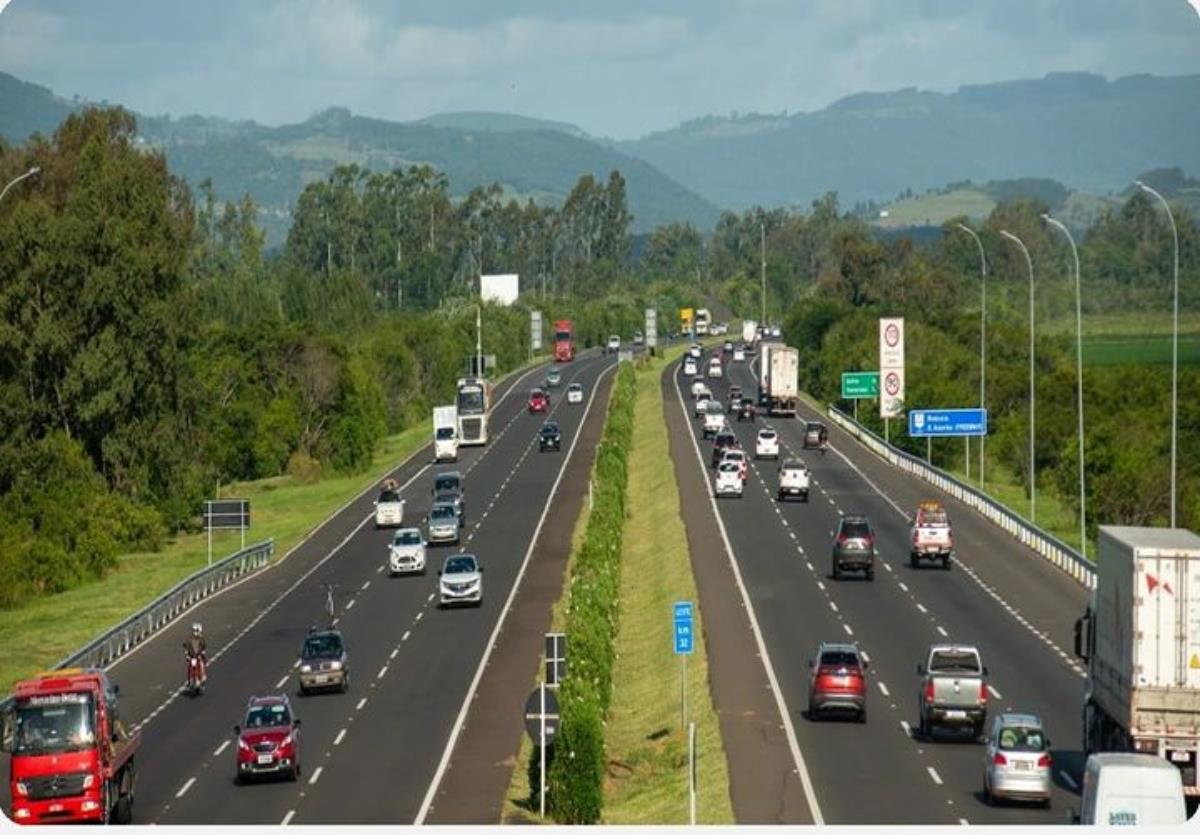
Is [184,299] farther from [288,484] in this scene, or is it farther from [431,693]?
[431,693]

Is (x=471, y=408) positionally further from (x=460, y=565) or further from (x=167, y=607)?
(x=167, y=607)

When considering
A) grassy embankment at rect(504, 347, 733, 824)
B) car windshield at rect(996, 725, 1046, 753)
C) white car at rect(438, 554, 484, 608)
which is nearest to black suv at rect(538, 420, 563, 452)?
grassy embankment at rect(504, 347, 733, 824)

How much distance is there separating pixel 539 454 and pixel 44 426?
37.3 meters

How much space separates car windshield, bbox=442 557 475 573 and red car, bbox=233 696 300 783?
28.9m

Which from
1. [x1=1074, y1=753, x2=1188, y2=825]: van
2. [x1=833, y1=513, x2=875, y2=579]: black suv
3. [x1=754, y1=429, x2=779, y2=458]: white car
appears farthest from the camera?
[x1=754, y1=429, x2=779, y2=458]: white car

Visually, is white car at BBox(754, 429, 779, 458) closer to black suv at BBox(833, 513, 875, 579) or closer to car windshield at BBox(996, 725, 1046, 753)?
black suv at BBox(833, 513, 875, 579)

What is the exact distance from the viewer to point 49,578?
311 feet

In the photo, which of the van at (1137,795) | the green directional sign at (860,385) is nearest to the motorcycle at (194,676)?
the van at (1137,795)

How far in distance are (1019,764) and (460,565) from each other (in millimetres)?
37431

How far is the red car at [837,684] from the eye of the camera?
51.1m

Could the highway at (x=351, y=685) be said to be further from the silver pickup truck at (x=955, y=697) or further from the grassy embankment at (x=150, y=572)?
the silver pickup truck at (x=955, y=697)

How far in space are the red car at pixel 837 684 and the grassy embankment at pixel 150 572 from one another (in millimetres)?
24984

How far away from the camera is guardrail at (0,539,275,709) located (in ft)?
213

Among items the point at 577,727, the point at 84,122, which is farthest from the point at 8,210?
the point at 577,727
